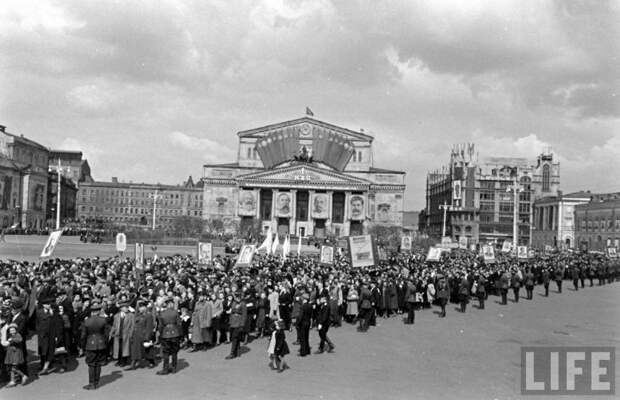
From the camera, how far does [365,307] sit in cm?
1791

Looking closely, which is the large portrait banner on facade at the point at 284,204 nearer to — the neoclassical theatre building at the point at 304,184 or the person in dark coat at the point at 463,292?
the neoclassical theatre building at the point at 304,184

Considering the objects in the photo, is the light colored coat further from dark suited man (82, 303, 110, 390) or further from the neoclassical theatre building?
the neoclassical theatre building

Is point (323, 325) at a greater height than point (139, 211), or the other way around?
point (139, 211)

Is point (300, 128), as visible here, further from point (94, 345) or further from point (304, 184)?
point (94, 345)

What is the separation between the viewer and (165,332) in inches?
496

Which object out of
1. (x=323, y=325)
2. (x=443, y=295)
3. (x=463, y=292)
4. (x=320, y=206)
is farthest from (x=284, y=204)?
(x=323, y=325)

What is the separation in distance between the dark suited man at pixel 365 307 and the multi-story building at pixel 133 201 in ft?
408

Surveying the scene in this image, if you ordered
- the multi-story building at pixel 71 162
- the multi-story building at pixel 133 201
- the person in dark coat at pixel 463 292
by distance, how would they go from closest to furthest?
the person in dark coat at pixel 463 292 → the multi-story building at pixel 133 201 → the multi-story building at pixel 71 162

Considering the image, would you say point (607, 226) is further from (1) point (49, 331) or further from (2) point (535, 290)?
(1) point (49, 331)

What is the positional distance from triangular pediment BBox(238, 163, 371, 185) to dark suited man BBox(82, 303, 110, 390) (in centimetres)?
8390

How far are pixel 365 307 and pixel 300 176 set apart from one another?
78.2 metres

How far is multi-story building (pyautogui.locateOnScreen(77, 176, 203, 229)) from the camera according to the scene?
13900 cm

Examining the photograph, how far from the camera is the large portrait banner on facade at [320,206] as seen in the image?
9619 centimetres

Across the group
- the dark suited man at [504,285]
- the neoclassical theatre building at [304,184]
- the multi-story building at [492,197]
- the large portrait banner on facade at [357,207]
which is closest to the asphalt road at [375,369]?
the dark suited man at [504,285]
